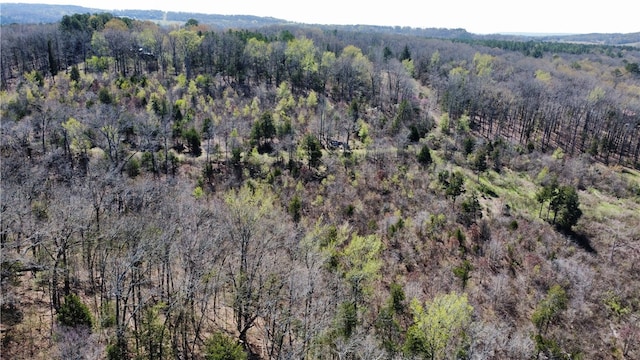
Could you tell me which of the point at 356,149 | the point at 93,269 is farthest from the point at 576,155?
the point at 93,269

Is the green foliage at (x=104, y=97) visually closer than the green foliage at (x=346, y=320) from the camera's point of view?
No

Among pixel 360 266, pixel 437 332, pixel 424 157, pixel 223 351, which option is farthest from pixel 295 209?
pixel 424 157

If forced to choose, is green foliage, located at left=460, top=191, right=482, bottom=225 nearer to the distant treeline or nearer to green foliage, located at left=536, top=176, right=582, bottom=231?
green foliage, located at left=536, top=176, right=582, bottom=231

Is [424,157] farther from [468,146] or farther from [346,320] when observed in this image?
[346,320]

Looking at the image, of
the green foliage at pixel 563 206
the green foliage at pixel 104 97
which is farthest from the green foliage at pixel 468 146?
the green foliage at pixel 104 97

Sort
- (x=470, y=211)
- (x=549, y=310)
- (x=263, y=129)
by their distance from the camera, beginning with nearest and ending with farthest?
(x=549, y=310)
(x=470, y=211)
(x=263, y=129)

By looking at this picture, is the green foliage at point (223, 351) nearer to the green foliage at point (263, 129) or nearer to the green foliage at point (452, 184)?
the green foliage at point (452, 184)
